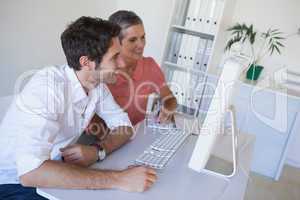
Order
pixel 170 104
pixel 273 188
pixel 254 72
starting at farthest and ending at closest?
1. pixel 254 72
2. pixel 273 188
3. pixel 170 104

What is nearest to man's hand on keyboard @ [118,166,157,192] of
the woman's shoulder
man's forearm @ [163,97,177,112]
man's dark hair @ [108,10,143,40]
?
man's forearm @ [163,97,177,112]

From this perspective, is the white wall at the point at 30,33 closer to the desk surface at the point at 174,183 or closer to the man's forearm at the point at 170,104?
the man's forearm at the point at 170,104

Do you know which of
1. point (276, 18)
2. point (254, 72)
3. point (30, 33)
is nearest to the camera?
point (30, 33)

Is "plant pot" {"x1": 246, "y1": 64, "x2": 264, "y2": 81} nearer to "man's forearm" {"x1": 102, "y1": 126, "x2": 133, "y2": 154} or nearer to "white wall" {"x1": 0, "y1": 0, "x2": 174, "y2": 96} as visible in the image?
"white wall" {"x1": 0, "y1": 0, "x2": 174, "y2": 96}

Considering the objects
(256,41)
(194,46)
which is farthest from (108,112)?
(256,41)

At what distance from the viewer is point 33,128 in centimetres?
92

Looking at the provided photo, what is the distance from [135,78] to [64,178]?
103 centimetres

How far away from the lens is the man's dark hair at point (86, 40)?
1124mm

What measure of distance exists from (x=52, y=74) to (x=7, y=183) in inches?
17.6

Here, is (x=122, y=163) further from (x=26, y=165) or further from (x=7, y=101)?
(x=7, y=101)

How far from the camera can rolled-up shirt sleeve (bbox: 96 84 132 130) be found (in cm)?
136

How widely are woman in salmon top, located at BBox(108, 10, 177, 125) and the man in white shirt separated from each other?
366mm

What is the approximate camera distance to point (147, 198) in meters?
0.90

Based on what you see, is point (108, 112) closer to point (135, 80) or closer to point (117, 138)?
point (117, 138)
